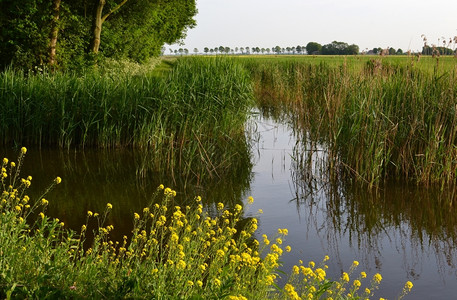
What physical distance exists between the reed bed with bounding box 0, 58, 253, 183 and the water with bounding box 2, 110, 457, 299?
47 cm

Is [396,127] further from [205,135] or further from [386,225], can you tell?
[205,135]

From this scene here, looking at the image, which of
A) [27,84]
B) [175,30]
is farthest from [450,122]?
[175,30]

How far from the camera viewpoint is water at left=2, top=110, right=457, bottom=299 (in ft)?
20.2

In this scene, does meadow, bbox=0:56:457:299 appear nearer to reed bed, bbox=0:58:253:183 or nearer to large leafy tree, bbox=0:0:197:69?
reed bed, bbox=0:58:253:183

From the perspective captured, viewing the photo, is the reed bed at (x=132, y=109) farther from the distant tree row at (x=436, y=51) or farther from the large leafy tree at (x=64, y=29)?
the large leafy tree at (x=64, y=29)

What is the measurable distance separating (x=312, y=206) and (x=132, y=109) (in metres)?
4.62

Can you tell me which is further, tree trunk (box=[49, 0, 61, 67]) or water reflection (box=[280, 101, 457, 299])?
tree trunk (box=[49, 0, 61, 67])

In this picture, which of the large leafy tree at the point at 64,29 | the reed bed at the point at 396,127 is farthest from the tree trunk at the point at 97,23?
the reed bed at the point at 396,127

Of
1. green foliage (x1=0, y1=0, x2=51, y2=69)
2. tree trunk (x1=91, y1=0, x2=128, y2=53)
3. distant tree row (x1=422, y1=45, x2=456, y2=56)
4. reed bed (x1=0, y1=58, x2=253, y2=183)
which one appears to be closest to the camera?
distant tree row (x1=422, y1=45, x2=456, y2=56)

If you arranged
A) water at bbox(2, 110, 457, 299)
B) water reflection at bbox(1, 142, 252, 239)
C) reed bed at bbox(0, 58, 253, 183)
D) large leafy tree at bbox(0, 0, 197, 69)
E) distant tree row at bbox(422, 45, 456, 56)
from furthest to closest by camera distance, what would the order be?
large leafy tree at bbox(0, 0, 197, 69)
reed bed at bbox(0, 58, 253, 183)
distant tree row at bbox(422, 45, 456, 56)
water reflection at bbox(1, 142, 252, 239)
water at bbox(2, 110, 457, 299)

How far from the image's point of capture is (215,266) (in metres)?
4.32

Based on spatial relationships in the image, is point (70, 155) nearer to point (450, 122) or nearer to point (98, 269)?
point (450, 122)

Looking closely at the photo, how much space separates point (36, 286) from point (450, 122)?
7088mm

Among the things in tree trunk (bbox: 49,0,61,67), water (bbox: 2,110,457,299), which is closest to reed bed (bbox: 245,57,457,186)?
water (bbox: 2,110,457,299)
